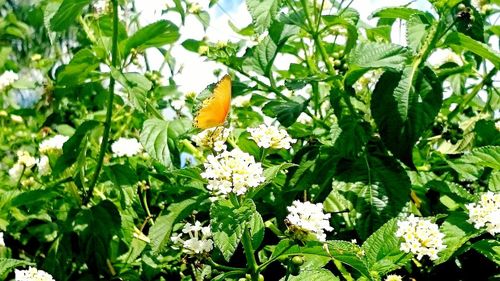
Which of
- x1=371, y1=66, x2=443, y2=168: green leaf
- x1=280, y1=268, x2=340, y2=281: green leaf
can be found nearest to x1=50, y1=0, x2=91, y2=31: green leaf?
x1=371, y1=66, x2=443, y2=168: green leaf

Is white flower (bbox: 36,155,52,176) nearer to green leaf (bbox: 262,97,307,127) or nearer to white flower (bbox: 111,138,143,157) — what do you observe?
white flower (bbox: 111,138,143,157)

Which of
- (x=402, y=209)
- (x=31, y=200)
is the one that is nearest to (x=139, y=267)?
(x=31, y=200)

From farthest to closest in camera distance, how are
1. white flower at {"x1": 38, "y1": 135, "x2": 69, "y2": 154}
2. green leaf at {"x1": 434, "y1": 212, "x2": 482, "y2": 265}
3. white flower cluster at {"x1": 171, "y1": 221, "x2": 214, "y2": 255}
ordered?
1. white flower at {"x1": 38, "y1": 135, "x2": 69, "y2": 154}
2. green leaf at {"x1": 434, "y1": 212, "x2": 482, "y2": 265}
3. white flower cluster at {"x1": 171, "y1": 221, "x2": 214, "y2": 255}

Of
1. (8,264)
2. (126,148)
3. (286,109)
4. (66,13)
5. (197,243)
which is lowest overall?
(8,264)

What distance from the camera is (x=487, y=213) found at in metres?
1.34

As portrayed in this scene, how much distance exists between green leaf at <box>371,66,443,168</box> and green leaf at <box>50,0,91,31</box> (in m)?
0.69

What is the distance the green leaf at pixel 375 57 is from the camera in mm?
1499

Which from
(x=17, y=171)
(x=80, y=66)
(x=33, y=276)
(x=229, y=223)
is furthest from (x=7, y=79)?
(x=229, y=223)

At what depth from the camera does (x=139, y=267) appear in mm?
1831

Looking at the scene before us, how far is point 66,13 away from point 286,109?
1.78 ft

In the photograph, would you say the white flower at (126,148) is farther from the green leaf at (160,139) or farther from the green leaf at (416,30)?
the green leaf at (416,30)

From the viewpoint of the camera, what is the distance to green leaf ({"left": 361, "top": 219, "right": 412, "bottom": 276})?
125cm

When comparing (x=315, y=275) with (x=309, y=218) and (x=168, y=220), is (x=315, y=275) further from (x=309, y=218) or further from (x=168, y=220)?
(x=168, y=220)

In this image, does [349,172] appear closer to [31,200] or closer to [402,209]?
[402,209]
